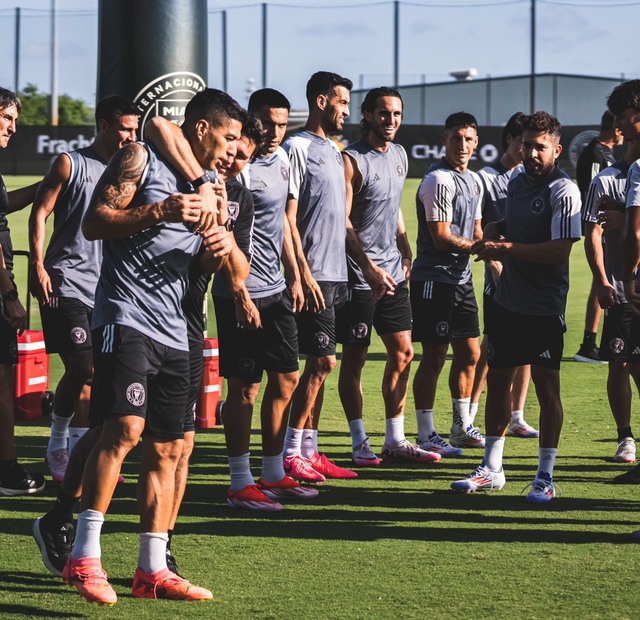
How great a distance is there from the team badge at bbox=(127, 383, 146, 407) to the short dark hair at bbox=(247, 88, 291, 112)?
247 cm

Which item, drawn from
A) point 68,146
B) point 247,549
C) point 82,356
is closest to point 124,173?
point 247,549

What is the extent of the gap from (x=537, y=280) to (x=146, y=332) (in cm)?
266

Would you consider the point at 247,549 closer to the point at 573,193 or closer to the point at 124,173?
the point at 124,173

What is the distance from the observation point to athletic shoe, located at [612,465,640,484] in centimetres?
664

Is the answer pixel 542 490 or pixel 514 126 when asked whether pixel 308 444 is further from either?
pixel 514 126

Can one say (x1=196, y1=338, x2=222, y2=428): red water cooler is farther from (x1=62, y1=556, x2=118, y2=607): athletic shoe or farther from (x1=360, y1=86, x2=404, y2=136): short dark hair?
(x1=62, y1=556, x2=118, y2=607): athletic shoe

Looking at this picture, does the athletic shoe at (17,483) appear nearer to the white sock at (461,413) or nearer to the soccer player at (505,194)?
the white sock at (461,413)

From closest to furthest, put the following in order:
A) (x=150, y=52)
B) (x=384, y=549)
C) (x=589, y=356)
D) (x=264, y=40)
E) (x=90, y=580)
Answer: (x=90, y=580), (x=384, y=549), (x=150, y=52), (x=589, y=356), (x=264, y=40)

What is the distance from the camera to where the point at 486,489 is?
648 centimetres

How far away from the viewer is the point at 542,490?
20.2 ft

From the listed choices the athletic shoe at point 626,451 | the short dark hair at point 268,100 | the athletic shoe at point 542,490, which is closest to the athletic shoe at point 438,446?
the athletic shoe at point 626,451

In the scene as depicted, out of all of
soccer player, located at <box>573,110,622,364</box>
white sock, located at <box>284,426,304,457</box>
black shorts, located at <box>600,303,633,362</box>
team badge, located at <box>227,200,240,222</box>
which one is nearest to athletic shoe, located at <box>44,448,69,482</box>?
white sock, located at <box>284,426,304,457</box>

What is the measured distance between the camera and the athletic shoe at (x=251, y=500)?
5973mm

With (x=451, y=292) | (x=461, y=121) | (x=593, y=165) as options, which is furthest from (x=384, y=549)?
(x=593, y=165)
